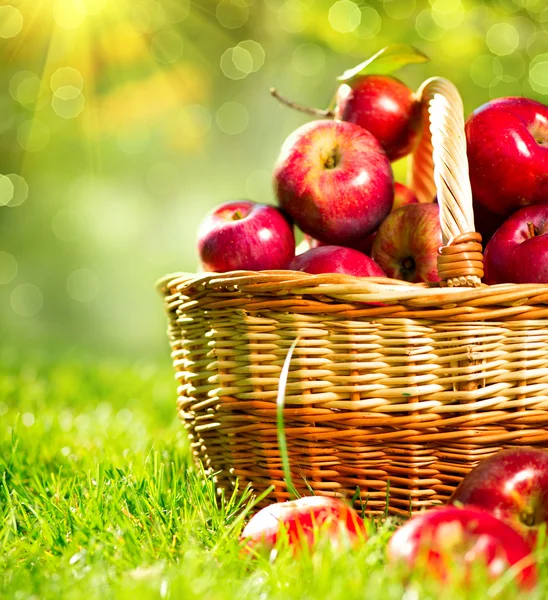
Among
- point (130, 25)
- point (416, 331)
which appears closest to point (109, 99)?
point (130, 25)

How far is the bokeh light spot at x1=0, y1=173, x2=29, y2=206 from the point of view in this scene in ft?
24.3

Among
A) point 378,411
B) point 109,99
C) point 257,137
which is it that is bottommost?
point 378,411

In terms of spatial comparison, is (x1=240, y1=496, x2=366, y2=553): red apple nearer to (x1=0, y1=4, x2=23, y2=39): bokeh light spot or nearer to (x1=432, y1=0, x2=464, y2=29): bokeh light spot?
(x1=432, y1=0, x2=464, y2=29): bokeh light spot

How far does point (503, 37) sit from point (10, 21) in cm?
438

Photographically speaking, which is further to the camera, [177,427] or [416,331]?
[177,427]

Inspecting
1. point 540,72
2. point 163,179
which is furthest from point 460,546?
point 163,179

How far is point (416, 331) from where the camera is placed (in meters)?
1.28

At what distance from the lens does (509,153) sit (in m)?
1.55

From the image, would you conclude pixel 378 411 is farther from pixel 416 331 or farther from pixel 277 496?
pixel 277 496

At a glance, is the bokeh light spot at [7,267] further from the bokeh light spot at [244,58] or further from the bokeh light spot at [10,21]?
the bokeh light spot at [244,58]

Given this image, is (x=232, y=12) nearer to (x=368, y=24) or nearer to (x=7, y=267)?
(x=368, y=24)

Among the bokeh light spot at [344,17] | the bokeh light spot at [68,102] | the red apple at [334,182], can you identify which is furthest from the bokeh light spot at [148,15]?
the red apple at [334,182]

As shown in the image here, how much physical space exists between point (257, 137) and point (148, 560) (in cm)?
736

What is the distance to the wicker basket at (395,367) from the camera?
1.28 metres
